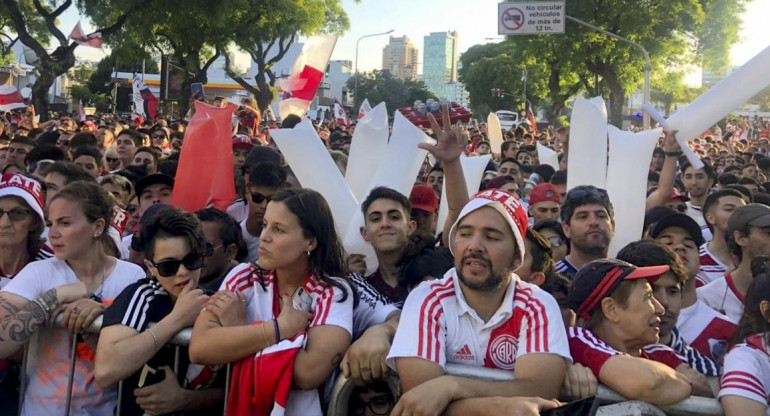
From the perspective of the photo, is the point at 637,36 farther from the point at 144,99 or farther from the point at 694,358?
the point at 694,358

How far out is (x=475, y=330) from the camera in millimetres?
2875

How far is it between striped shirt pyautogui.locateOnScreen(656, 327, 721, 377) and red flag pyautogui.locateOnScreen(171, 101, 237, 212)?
11.5 ft

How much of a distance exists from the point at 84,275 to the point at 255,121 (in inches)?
398

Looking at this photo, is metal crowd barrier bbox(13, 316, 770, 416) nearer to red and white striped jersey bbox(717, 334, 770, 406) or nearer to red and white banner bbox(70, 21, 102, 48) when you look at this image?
red and white striped jersey bbox(717, 334, 770, 406)

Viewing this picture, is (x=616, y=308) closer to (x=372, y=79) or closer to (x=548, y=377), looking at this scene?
(x=548, y=377)

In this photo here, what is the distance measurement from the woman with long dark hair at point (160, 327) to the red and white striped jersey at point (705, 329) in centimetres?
234

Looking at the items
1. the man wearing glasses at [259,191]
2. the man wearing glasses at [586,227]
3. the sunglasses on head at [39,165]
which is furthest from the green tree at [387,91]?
the man wearing glasses at [586,227]

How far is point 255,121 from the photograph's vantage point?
1352cm

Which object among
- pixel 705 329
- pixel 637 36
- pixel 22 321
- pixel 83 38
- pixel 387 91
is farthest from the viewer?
pixel 387 91

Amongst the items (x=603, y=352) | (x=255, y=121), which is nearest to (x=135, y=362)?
(x=603, y=352)

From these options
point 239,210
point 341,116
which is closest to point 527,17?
point 341,116

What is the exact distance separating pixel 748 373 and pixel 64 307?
2757 millimetres

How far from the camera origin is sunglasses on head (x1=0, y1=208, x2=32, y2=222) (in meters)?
3.93

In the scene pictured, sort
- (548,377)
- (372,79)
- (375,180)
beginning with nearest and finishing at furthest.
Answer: (548,377)
(375,180)
(372,79)
